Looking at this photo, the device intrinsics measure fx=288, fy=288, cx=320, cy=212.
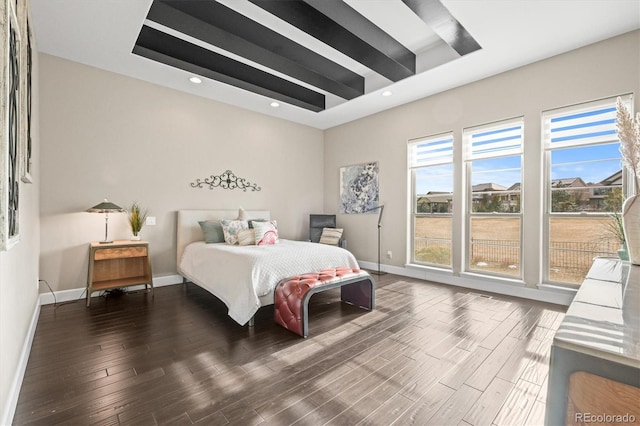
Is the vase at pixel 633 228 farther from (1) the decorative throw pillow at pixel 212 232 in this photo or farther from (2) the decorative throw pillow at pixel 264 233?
(1) the decorative throw pillow at pixel 212 232

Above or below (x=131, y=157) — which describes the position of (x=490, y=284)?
below

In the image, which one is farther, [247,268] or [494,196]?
[494,196]

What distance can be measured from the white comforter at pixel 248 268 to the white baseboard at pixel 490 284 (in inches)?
66.8

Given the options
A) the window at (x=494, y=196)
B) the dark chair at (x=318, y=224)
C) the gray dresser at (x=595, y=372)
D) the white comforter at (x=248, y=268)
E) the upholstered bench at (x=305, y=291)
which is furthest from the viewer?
the dark chair at (x=318, y=224)

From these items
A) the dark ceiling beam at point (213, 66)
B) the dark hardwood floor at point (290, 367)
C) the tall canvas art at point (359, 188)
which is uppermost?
the dark ceiling beam at point (213, 66)

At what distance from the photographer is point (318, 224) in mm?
5871

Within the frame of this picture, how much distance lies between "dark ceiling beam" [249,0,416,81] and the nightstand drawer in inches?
124

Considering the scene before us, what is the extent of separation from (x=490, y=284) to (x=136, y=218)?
4.95 metres

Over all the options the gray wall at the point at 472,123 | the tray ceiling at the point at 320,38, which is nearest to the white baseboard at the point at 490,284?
the gray wall at the point at 472,123

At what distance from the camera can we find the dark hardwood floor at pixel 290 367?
5.33 ft

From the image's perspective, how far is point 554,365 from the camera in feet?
2.07

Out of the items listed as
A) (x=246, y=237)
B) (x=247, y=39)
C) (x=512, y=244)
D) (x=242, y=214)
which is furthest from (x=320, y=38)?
(x=512, y=244)

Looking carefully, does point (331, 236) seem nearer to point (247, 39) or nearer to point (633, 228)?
point (247, 39)

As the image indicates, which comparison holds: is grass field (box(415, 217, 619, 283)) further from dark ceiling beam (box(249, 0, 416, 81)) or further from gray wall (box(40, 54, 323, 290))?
gray wall (box(40, 54, 323, 290))
